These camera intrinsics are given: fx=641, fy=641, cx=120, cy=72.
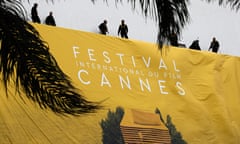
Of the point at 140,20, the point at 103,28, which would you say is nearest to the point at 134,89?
the point at 103,28

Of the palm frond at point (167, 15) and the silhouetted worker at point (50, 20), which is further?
the silhouetted worker at point (50, 20)

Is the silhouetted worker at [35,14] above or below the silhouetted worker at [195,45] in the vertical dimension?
above

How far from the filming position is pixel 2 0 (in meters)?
3.63

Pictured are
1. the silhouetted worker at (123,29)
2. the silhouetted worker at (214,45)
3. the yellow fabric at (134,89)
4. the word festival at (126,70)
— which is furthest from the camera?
the silhouetted worker at (214,45)

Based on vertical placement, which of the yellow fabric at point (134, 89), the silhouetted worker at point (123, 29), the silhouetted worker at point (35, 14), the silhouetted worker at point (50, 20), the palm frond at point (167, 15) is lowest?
the yellow fabric at point (134, 89)

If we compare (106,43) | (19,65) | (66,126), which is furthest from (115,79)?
(19,65)

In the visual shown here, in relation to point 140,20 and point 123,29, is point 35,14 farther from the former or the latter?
point 140,20

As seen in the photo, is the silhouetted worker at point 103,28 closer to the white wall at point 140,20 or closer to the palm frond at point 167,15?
A: the white wall at point 140,20

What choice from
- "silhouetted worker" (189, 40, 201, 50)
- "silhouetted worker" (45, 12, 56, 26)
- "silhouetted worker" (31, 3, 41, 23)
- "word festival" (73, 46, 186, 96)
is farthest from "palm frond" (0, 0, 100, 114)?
"silhouetted worker" (189, 40, 201, 50)

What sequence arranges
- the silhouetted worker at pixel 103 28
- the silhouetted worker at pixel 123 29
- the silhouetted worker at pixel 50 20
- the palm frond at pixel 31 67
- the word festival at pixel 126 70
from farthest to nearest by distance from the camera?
the silhouetted worker at pixel 123 29, the silhouetted worker at pixel 103 28, the silhouetted worker at pixel 50 20, the word festival at pixel 126 70, the palm frond at pixel 31 67

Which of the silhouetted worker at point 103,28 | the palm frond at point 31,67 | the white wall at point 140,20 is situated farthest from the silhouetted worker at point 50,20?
the palm frond at point 31,67

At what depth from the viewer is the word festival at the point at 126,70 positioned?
548 inches

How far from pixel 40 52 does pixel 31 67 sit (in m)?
0.12

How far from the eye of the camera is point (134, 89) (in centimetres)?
1438
